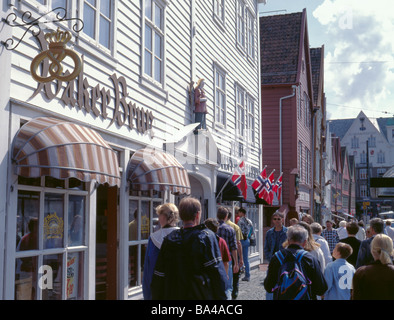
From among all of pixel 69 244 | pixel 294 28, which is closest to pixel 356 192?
pixel 294 28

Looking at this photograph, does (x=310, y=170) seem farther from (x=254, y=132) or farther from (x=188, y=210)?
(x=188, y=210)

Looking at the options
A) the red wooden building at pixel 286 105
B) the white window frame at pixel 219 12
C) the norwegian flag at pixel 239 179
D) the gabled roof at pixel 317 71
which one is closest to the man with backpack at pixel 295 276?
the norwegian flag at pixel 239 179

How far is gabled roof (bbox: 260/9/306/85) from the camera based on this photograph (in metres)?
26.7

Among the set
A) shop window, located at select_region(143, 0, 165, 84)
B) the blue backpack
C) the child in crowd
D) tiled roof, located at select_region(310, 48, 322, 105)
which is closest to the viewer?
the blue backpack

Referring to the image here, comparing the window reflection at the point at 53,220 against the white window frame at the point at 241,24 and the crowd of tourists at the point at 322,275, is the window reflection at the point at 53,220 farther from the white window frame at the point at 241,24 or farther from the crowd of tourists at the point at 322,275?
the white window frame at the point at 241,24


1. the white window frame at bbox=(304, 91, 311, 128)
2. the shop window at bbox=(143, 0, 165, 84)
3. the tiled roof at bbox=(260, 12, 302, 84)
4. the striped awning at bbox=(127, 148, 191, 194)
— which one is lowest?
the striped awning at bbox=(127, 148, 191, 194)

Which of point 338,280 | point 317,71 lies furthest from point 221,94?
point 317,71

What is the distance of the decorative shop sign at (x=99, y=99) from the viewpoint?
6895 mm

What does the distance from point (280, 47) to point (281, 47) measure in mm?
57

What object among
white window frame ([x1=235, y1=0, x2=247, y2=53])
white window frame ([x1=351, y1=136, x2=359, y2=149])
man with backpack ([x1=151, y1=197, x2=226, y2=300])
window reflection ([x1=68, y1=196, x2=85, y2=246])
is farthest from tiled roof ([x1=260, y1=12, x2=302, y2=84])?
white window frame ([x1=351, y1=136, x2=359, y2=149])

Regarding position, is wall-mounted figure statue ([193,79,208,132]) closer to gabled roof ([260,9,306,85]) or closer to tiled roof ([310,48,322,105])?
gabled roof ([260,9,306,85])

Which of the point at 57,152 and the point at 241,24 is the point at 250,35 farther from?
the point at 57,152

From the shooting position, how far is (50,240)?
7066 millimetres

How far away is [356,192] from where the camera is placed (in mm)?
86375
